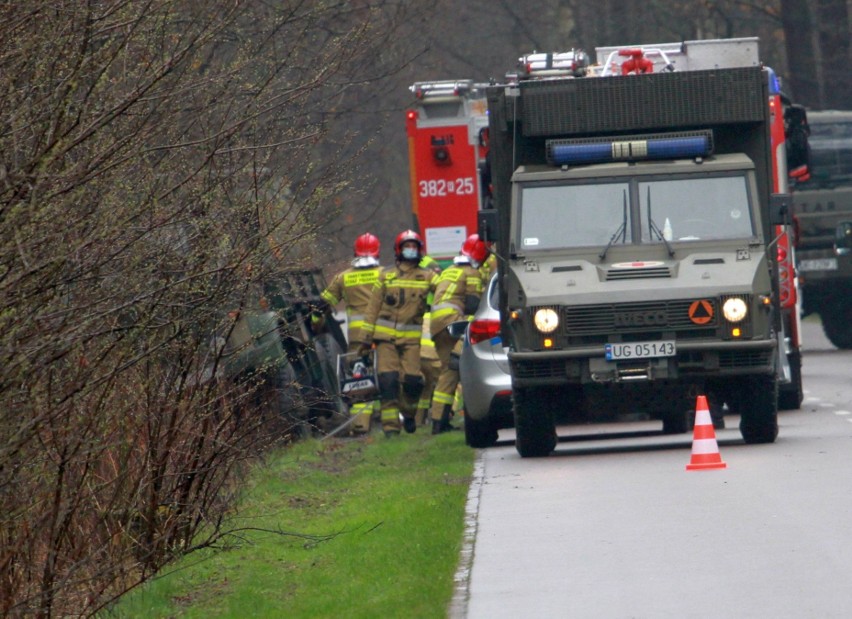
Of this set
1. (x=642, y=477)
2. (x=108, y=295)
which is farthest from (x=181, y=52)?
(x=642, y=477)

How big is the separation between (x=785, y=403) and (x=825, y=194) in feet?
27.1

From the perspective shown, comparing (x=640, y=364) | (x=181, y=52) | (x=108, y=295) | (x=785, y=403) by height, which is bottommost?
(x=785, y=403)

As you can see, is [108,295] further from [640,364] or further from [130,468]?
[640,364]

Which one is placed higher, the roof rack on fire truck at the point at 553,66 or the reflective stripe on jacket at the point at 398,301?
the roof rack on fire truck at the point at 553,66

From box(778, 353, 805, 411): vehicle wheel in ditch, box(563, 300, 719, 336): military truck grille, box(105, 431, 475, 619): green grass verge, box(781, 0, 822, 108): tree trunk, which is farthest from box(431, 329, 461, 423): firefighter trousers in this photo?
box(781, 0, 822, 108): tree trunk

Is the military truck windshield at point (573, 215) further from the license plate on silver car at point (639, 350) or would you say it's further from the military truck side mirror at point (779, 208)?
the military truck side mirror at point (779, 208)

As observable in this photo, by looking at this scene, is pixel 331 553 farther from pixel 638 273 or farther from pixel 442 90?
pixel 442 90

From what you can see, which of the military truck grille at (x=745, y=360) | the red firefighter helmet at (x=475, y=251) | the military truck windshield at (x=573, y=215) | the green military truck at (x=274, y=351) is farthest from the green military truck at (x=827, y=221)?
the military truck grille at (x=745, y=360)

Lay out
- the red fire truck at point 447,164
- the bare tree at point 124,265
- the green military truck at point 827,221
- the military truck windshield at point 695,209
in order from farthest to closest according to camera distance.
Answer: the green military truck at point 827,221
the red fire truck at point 447,164
the military truck windshield at point 695,209
the bare tree at point 124,265

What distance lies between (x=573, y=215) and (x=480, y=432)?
252cm

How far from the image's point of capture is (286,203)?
30.6 ft

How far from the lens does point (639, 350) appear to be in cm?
1339

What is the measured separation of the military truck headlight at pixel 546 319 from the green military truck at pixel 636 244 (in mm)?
11

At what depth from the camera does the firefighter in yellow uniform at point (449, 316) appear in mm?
17438
